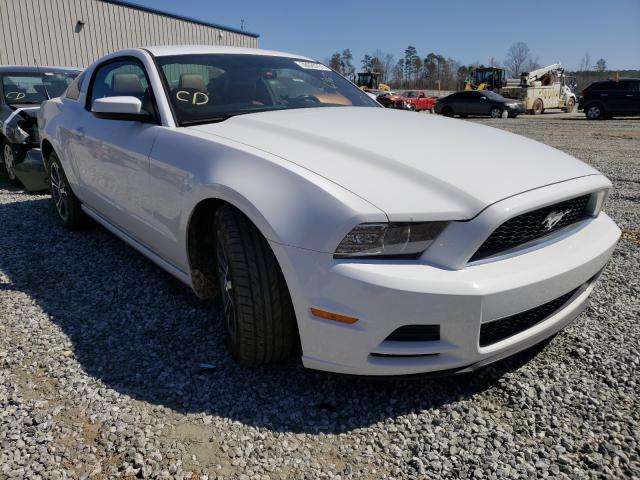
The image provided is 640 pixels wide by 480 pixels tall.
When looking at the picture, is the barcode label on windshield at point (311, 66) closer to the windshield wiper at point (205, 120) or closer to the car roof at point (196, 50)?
the car roof at point (196, 50)

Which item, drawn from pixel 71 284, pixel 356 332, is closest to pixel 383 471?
pixel 356 332

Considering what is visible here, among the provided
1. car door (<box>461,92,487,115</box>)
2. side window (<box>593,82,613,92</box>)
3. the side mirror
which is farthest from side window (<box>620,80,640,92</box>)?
the side mirror

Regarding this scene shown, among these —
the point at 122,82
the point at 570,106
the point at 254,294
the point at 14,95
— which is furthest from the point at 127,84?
the point at 570,106

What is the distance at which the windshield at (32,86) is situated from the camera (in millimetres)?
6246

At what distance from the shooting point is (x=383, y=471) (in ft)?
5.76

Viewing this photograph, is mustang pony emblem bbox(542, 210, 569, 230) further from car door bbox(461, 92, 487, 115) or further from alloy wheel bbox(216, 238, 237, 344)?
car door bbox(461, 92, 487, 115)

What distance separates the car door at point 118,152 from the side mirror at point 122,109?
0.16 feet

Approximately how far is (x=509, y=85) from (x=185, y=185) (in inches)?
1195

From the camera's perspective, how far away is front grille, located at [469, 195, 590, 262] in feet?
6.12

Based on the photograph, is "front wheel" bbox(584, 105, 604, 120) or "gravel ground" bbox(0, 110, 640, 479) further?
"front wheel" bbox(584, 105, 604, 120)

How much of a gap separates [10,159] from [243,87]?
446 cm

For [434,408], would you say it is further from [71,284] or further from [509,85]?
[509,85]

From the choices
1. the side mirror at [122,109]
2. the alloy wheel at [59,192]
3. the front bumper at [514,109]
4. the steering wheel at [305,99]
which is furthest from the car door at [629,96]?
the side mirror at [122,109]

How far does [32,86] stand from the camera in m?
6.41
